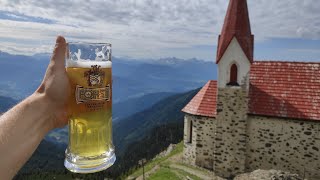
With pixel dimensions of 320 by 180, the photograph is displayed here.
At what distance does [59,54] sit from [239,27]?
20276mm

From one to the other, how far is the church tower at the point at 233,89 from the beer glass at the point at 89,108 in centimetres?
1984

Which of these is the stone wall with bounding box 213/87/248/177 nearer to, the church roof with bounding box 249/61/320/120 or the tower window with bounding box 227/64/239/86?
the tower window with bounding box 227/64/239/86

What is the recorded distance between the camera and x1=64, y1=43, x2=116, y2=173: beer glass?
9.79 feet

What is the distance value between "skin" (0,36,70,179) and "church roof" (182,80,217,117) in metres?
22.4

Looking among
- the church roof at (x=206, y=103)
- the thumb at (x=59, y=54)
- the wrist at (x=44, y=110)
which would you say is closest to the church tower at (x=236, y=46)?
the church roof at (x=206, y=103)

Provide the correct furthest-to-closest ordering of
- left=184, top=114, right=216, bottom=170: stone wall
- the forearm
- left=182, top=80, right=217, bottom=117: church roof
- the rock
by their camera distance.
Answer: left=182, top=80, right=217, bottom=117: church roof < left=184, top=114, right=216, bottom=170: stone wall < the rock < the forearm

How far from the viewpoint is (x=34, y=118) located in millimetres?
2766

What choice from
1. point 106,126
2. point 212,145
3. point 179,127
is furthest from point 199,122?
point 179,127

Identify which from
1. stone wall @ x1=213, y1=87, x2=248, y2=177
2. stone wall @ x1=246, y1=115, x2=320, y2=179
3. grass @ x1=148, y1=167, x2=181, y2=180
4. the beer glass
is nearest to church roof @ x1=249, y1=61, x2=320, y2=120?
stone wall @ x1=246, y1=115, x2=320, y2=179

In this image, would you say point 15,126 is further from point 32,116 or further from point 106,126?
point 106,126

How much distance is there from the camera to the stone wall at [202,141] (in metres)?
25.1

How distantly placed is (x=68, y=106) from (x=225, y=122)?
69.3ft

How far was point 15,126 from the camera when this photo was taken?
98.5 inches

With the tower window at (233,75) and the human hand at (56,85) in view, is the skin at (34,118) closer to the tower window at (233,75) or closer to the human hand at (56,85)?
the human hand at (56,85)
